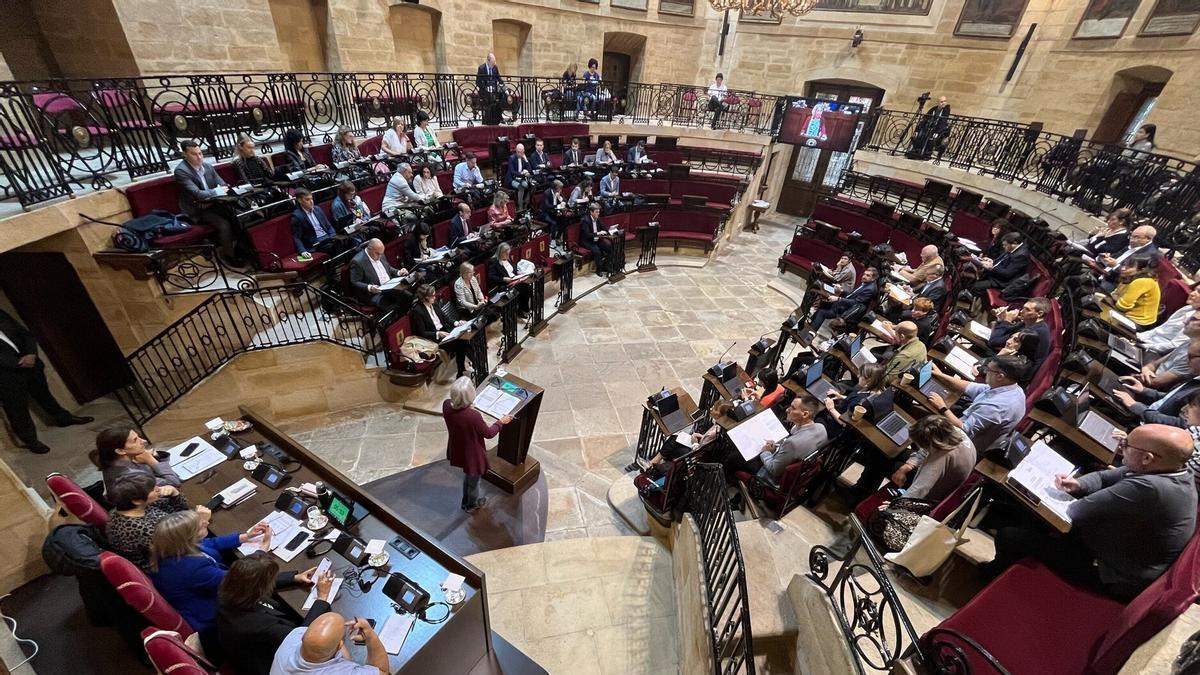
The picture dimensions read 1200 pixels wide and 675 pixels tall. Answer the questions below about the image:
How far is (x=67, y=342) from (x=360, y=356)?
3874 mm

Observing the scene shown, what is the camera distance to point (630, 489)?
488cm

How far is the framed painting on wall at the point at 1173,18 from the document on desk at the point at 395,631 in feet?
49.5

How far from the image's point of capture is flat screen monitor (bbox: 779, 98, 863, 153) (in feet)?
36.2

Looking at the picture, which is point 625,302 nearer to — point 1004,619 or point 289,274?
point 289,274

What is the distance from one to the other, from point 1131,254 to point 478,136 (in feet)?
35.7

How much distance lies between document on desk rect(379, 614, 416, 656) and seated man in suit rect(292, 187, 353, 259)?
5.15 m

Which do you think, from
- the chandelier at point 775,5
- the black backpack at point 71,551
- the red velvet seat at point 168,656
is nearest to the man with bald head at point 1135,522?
the red velvet seat at point 168,656

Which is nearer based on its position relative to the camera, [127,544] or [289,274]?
[127,544]

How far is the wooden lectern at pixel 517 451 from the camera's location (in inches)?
177

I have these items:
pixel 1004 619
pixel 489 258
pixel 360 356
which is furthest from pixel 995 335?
pixel 360 356

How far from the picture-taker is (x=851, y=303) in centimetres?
720

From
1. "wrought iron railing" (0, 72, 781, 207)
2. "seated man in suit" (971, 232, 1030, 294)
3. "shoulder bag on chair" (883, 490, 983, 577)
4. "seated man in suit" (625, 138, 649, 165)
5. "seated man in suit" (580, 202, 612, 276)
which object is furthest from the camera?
"seated man in suit" (625, 138, 649, 165)

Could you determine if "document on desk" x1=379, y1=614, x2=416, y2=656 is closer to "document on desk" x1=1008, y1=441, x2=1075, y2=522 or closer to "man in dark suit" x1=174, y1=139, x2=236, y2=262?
"document on desk" x1=1008, y1=441, x2=1075, y2=522

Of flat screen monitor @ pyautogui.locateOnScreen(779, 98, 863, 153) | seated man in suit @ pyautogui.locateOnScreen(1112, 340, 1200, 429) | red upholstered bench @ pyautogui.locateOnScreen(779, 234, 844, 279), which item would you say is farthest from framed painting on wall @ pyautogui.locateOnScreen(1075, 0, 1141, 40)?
seated man in suit @ pyautogui.locateOnScreen(1112, 340, 1200, 429)
